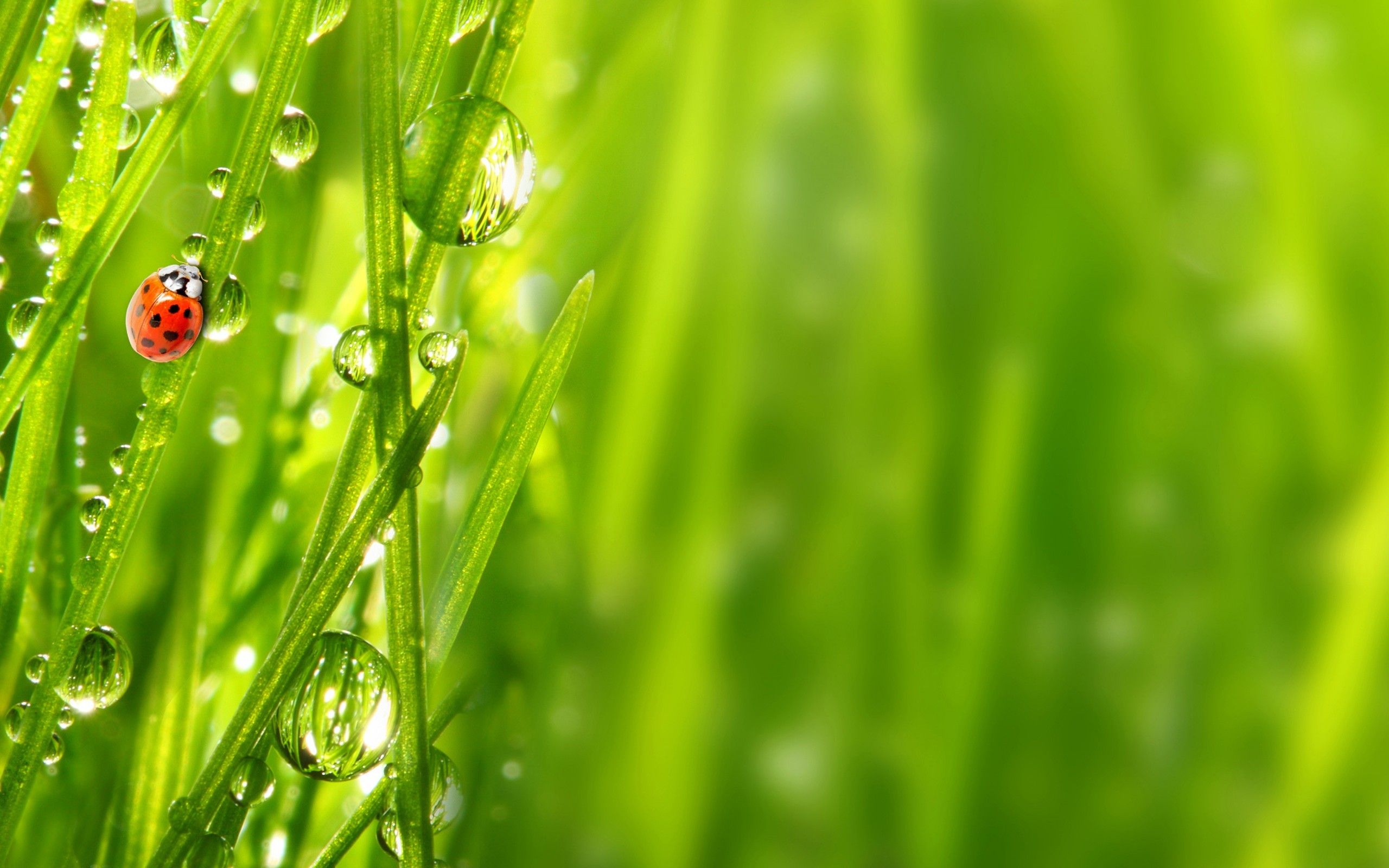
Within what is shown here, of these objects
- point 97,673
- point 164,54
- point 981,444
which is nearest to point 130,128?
point 164,54

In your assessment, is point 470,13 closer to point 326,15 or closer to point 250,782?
point 326,15

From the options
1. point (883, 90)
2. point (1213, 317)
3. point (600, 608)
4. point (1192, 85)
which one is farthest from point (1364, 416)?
point (600, 608)

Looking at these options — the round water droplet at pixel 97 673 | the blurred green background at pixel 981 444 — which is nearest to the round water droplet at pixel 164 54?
the round water droplet at pixel 97 673

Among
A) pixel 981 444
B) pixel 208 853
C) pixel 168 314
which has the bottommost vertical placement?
pixel 208 853

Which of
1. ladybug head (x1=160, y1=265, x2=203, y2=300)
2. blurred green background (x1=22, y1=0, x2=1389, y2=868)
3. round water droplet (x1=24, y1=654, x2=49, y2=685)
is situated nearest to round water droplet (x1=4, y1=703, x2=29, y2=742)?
round water droplet (x1=24, y1=654, x2=49, y2=685)

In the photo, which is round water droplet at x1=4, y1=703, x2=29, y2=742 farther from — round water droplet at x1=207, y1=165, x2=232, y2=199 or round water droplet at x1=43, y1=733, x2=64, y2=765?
round water droplet at x1=207, y1=165, x2=232, y2=199

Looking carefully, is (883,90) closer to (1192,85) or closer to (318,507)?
(1192,85)
